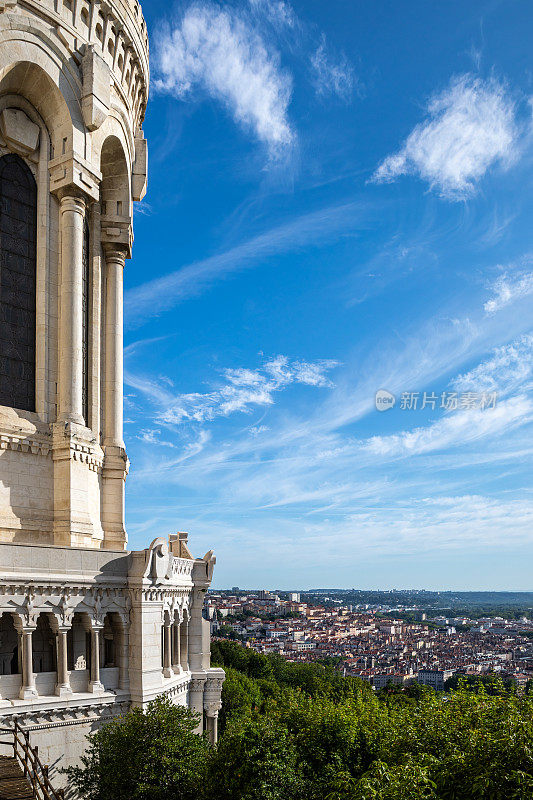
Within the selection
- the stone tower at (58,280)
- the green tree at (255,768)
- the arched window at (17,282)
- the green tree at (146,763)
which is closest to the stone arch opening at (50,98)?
the stone tower at (58,280)

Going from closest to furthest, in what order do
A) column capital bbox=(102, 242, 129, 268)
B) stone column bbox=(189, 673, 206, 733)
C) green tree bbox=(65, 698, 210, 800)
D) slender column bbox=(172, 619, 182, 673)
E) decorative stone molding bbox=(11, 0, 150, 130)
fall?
green tree bbox=(65, 698, 210, 800)
slender column bbox=(172, 619, 182, 673)
stone column bbox=(189, 673, 206, 733)
decorative stone molding bbox=(11, 0, 150, 130)
column capital bbox=(102, 242, 129, 268)

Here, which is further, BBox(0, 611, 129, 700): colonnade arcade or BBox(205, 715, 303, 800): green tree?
BBox(0, 611, 129, 700): colonnade arcade

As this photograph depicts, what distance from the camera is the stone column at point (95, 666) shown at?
26.7 m

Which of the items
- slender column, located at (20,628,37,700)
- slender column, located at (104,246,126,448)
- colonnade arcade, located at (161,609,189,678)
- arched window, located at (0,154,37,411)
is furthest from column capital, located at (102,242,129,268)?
slender column, located at (20,628,37,700)

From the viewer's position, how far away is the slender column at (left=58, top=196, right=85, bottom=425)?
109ft

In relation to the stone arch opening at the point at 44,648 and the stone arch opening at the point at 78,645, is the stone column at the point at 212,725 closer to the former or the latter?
the stone arch opening at the point at 78,645

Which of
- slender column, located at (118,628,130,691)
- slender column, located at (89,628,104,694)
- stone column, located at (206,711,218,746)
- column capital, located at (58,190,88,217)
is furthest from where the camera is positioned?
stone column, located at (206,711,218,746)

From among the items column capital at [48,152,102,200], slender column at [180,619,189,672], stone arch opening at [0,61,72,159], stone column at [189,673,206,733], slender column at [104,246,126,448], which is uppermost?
stone arch opening at [0,61,72,159]

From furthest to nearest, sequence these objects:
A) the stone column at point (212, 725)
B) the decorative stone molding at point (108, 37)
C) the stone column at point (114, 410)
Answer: the stone column at point (114, 410) → the stone column at point (212, 725) → the decorative stone molding at point (108, 37)

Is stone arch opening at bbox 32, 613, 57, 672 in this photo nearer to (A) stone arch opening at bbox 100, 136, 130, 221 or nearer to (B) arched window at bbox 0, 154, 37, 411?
(B) arched window at bbox 0, 154, 37, 411

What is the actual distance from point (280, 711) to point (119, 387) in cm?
1626

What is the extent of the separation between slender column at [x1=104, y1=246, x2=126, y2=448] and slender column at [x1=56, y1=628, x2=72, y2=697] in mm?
12478

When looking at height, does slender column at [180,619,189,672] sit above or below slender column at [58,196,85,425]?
below

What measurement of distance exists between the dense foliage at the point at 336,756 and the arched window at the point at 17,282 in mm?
13833
